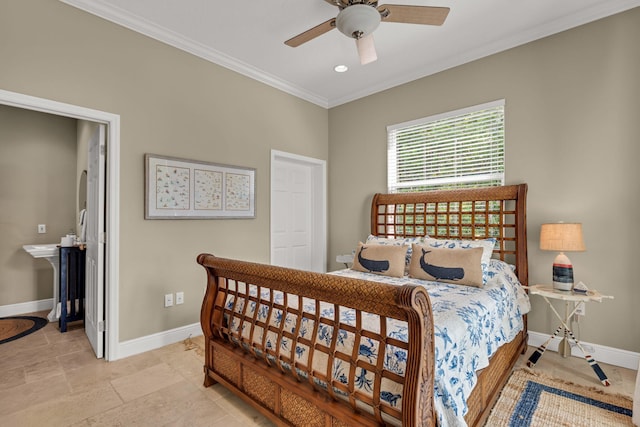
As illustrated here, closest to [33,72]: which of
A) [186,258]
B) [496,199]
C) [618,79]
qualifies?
[186,258]

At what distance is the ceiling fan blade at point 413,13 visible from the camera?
6.72ft

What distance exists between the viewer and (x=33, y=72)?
2.30m

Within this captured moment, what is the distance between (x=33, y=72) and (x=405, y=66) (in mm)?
3378

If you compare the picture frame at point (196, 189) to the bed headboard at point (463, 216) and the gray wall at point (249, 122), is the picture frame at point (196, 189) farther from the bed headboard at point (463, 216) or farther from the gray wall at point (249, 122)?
the bed headboard at point (463, 216)

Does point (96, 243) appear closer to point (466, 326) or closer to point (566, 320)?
point (466, 326)

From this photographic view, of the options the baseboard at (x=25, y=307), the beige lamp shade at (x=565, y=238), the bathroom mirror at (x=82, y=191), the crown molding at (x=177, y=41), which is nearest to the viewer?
the beige lamp shade at (x=565, y=238)

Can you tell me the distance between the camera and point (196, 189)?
3205 millimetres

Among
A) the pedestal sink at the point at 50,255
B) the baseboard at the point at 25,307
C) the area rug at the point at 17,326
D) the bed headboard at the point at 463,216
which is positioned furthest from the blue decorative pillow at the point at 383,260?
the baseboard at the point at 25,307

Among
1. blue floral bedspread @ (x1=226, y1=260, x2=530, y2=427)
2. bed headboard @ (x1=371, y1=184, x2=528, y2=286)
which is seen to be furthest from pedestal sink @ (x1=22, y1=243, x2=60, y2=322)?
bed headboard @ (x1=371, y1=184, x2=528, y2=286)

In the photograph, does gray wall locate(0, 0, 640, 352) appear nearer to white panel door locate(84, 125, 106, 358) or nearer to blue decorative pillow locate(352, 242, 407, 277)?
white panel door locate(84, 125, 106, 358)

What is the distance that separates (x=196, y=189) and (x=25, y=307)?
9.70ft

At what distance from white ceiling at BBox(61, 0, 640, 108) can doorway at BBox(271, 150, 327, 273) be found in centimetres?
118

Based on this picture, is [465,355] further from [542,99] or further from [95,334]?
[95,334]

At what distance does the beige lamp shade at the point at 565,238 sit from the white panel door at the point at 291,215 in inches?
113
